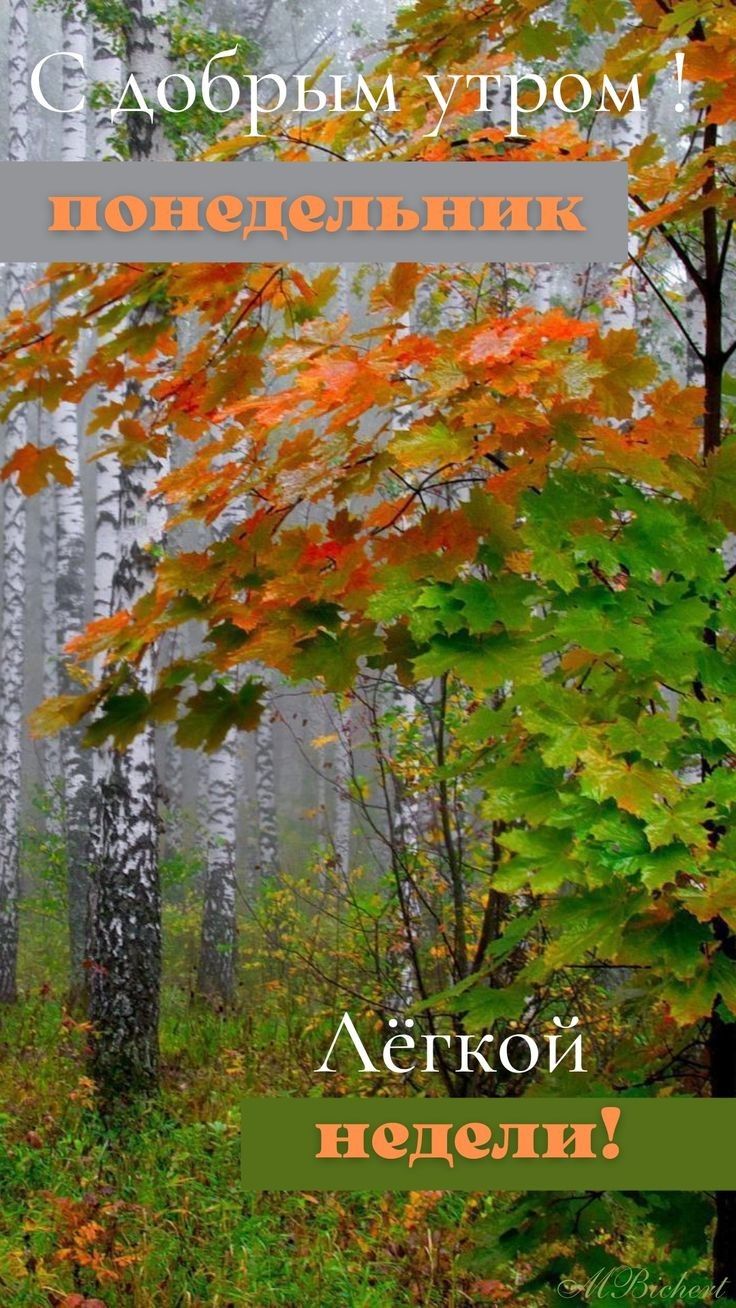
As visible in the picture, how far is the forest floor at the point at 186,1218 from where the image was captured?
3848 mm

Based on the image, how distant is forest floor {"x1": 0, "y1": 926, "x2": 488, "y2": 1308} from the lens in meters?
3.85

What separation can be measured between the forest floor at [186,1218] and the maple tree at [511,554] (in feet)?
6.27

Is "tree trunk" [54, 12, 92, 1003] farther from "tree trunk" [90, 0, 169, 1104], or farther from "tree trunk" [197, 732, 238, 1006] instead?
"tree trunk" [90, 0, 169, 1104]

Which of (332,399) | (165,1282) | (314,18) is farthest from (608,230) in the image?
(314,18)

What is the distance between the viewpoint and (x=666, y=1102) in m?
2.26

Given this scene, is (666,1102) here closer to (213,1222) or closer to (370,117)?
(370,117)

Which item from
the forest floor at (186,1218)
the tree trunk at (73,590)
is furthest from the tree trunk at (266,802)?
the forest floor at (186,1218)

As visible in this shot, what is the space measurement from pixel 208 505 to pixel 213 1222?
3279 millimetres

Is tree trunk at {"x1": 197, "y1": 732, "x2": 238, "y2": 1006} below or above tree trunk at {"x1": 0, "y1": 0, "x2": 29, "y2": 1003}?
above

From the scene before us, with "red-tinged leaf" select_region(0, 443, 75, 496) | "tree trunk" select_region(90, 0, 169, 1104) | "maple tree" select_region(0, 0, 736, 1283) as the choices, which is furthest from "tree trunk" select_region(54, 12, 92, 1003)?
"maple tree" select_region(0, 0, 736, 1283)

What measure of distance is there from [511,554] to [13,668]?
31.7ft

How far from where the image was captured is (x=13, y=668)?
1095 centimetres

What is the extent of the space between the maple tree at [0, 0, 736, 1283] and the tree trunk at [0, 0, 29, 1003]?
7.16 meters

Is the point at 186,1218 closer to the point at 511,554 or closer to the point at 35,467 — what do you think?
the point at 35,467
